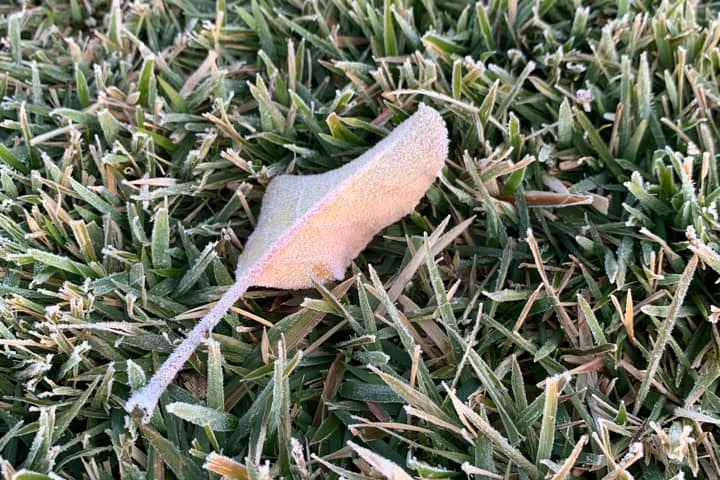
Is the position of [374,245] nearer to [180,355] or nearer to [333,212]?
[333,212]

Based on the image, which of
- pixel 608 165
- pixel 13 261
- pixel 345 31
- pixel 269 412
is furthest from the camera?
pixel 345 31

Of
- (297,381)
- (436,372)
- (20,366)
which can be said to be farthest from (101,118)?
(436,372)

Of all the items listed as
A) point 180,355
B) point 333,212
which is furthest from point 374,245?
point 180,355

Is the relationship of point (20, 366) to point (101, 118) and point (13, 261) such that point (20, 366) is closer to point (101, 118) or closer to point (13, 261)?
point (13, 261)
